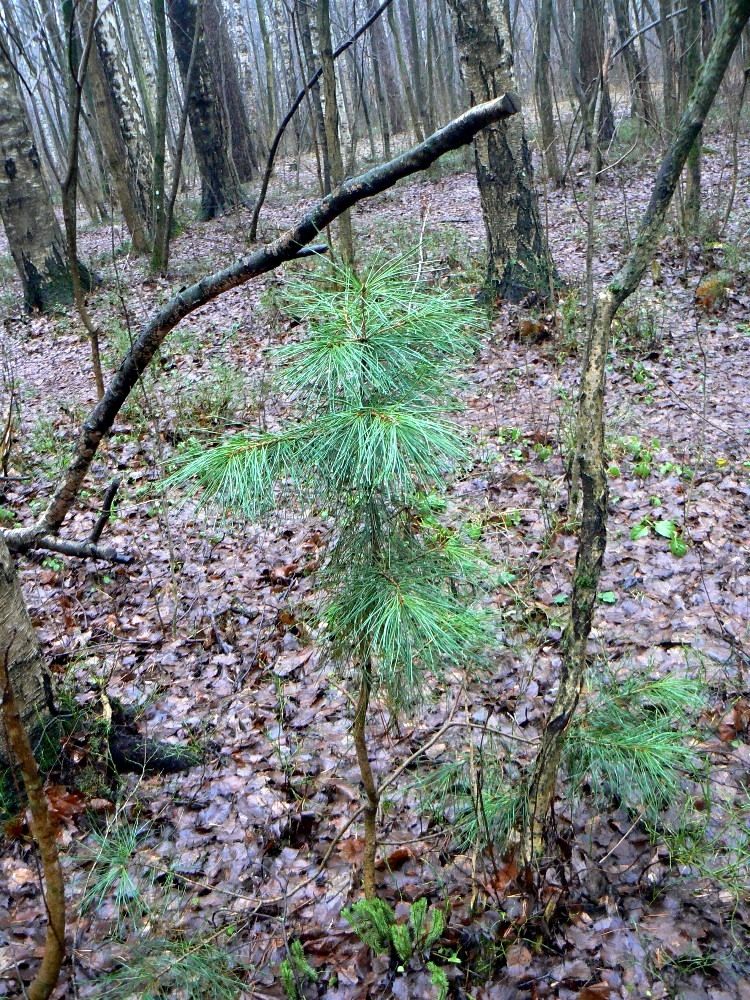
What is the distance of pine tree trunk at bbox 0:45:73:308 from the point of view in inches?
395

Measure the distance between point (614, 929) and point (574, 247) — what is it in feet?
30.4

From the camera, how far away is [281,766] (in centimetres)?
332

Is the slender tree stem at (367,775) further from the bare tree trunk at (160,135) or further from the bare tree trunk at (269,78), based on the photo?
the bare tree trunk at (269,78)

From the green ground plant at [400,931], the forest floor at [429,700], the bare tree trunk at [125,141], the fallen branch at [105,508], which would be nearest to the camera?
the green ground plant at [400,931]

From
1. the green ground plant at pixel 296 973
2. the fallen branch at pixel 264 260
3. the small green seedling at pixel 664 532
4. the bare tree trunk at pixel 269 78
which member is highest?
the bare tree trunk at pixel 269 78

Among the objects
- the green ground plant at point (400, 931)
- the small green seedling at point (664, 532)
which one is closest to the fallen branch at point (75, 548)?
the green ground plant at point (400, 931)

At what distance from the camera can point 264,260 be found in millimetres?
2654

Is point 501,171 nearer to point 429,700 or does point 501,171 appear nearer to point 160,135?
point 160,135

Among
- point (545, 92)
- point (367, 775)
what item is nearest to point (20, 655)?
point (367, 775)

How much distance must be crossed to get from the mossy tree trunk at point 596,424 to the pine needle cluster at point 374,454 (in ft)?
1.07

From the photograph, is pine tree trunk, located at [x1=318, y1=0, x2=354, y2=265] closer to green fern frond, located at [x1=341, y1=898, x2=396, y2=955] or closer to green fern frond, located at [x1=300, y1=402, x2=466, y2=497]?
green fern frond, located at [x1=300, y1=402, x2=466, y2=497]

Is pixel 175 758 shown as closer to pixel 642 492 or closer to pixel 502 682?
pixel 502 682

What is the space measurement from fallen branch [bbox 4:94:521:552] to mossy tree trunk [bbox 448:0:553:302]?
17.6 ft

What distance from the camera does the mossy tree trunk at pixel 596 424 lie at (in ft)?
6.75
